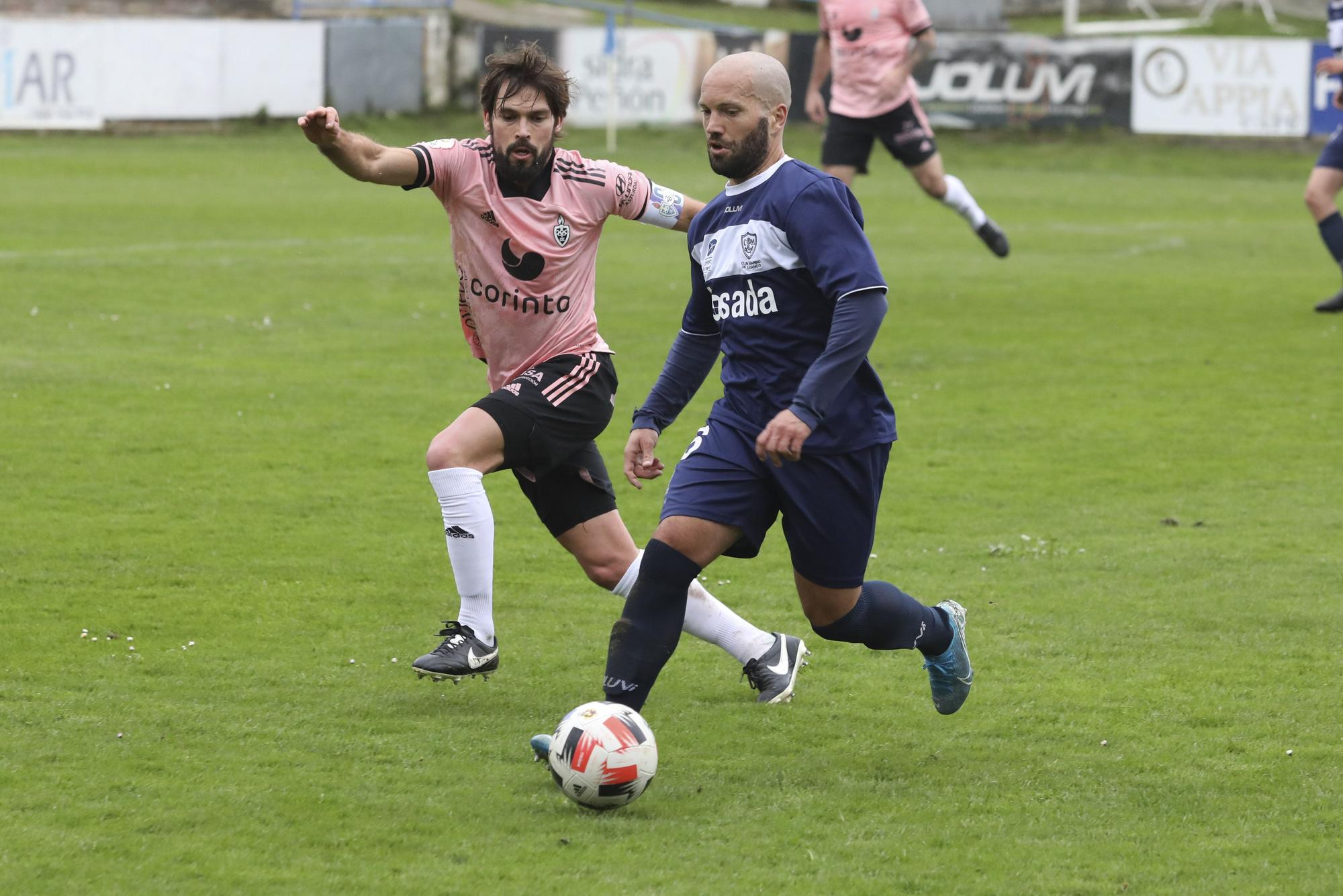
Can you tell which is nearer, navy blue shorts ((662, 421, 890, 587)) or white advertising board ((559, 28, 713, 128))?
navy blue shorts ((662, 421, 890, 587))

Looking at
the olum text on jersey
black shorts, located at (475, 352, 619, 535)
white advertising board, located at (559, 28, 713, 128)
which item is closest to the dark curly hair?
black shorts, located at (475, 352, 619, 535)

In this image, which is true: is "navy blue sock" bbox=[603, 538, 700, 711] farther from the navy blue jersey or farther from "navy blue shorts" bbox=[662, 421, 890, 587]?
the navy blue jersey

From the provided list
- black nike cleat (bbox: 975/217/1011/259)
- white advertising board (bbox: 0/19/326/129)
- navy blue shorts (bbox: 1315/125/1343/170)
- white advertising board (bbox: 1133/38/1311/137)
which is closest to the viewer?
navy blue shorts (bbox: 1315/125/1343/170)

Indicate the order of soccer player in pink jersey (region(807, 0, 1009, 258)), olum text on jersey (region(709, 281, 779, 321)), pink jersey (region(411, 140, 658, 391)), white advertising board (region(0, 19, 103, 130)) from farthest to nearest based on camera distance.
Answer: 1. white advertising board (region(0, 19, 103, 130))
2. soccer player in pink jersey (region(807, 0, 1009, 258))
3. pink jersey (region(411, 140, 658, 391))
4. olum text on jersey (region(709, 281, 779, 321))

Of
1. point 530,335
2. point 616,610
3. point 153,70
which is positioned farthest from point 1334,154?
point 153,70

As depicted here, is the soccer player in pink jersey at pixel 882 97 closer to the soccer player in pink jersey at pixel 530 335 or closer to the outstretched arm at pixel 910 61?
the outstretched arm at pixel 910 61

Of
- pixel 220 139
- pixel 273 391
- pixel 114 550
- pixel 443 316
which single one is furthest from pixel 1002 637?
pixel 220 139

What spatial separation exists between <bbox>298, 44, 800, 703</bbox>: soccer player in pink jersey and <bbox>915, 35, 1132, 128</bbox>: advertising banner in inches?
1044

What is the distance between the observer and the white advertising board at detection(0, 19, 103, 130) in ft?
94.8

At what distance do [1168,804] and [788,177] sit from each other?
198 centimetres

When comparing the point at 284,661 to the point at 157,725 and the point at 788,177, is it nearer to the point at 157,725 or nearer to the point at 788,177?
the point at 157,725

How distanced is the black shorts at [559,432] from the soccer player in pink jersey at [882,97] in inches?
335

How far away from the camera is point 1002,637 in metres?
6.46

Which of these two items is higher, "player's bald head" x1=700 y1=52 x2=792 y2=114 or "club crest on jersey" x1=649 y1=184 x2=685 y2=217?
"player's bald head" x1=700 y1=52 x2=792 y2=114
